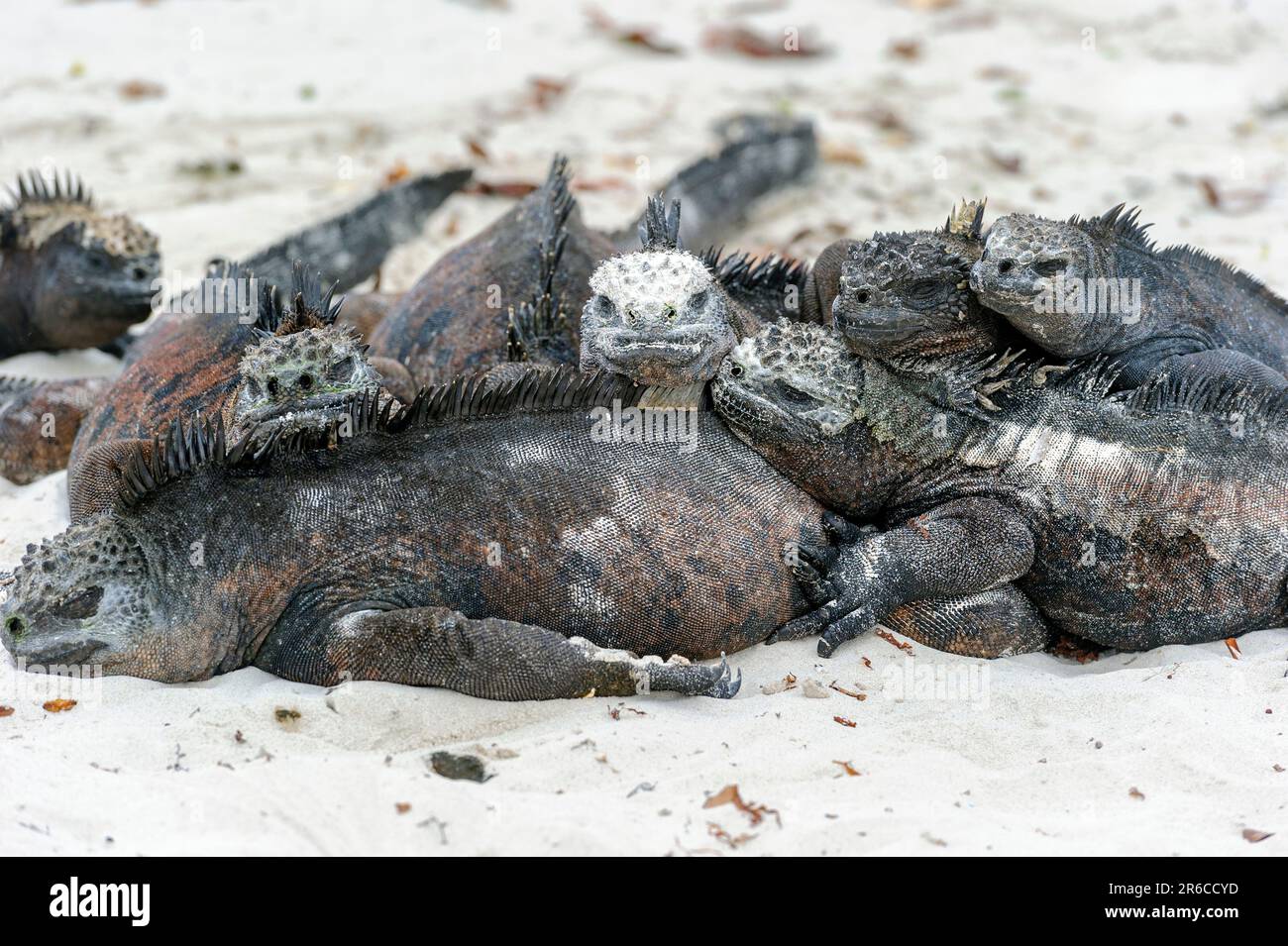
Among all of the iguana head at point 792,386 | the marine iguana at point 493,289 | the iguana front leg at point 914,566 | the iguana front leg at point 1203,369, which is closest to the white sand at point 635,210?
the iguana front leg at point 914,566

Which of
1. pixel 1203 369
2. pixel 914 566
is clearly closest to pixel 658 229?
pixel 914 566

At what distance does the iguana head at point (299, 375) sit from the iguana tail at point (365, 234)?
1790 mm

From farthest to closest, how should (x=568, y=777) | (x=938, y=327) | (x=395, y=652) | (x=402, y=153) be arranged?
(x=402, y=153) < (x=938, y=327) < (x=395, y=652) < (x=568, y=777)

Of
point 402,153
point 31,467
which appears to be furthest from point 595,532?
point 402,153

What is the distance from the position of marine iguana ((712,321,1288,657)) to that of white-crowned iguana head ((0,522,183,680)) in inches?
65.5

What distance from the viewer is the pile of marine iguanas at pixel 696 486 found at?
11.8 ft

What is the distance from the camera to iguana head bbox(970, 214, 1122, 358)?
154 inches

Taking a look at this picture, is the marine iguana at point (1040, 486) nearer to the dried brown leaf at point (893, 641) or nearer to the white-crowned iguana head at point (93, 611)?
the dried brown leaf at point (893, 641)

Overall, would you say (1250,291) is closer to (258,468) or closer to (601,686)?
(601,686)

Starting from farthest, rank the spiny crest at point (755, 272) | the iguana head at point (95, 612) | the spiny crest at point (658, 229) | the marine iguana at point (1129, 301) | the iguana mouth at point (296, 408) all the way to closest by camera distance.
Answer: the spiny crest at point (755, 272)
the spiny crest at point (658, 229)
the marine iguana at point (1129, 301)
the iguana mouth at point (296, 408)
the iguana head at point (95, 612)

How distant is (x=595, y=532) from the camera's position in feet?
12.5

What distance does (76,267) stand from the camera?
5.72m

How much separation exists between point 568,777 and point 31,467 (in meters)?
2.74

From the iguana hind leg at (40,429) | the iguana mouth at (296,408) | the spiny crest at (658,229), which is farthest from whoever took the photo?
the iguana hind leg at (40,429)
